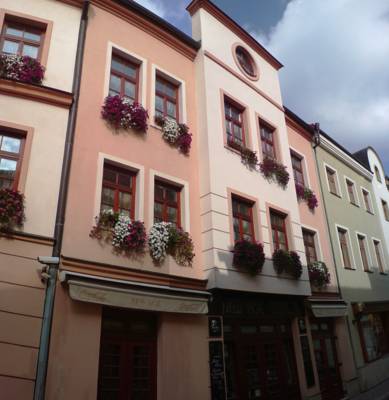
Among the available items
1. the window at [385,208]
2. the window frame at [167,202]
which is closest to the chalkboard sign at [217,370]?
the window frame at [167,202]

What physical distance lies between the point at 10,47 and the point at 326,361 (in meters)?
12.5

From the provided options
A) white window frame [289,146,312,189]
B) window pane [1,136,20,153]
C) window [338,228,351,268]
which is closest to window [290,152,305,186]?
white window frame [289,146,312,189]

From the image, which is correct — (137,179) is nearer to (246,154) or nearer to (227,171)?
(227,171)

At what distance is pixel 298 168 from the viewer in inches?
612

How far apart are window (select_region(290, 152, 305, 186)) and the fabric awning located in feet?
15.1

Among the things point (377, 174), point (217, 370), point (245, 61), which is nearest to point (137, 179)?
point (217, 370)

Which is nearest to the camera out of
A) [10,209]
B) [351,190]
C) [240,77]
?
[10,209]

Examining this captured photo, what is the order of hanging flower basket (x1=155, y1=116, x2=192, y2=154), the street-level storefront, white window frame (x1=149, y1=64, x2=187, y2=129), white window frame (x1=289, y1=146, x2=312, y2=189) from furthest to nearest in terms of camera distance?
white window frame (x1=289, y1=146, x2=312, y2=189) → white window frame (x1=149, y1=64, x2=187, y2=129) → hanging flower basket (x1=155, y1=116, x2=192, y2=154) → the street-level storefront

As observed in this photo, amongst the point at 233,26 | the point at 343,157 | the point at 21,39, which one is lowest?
the point at 21,39

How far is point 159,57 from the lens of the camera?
11.0 metres

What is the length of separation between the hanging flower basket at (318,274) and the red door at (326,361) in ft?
4.03

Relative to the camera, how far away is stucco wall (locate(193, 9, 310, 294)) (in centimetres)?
962

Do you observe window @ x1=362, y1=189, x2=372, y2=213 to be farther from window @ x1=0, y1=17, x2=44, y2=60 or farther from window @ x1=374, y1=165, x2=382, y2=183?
window @ x1=0, y1=17, x2=44, y2=60

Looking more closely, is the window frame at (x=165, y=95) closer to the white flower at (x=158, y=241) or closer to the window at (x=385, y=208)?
the white flower at (x=158, y=241)
